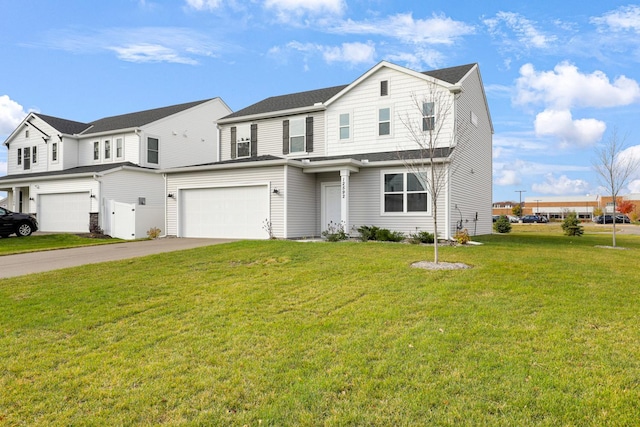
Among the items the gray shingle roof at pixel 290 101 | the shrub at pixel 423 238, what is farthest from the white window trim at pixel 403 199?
the gray shingle roof at pixel 290 101

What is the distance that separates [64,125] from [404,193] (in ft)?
80.6

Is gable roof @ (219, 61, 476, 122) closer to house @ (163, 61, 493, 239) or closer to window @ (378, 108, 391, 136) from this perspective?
house @ (163, 61, 493, 239)

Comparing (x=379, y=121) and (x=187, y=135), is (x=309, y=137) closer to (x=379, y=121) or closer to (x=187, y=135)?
(x=379, y=121)

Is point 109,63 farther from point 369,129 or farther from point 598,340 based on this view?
point 598,340

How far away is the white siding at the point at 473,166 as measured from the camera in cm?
1621

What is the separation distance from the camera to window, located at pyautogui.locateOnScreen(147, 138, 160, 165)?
80.8 feet

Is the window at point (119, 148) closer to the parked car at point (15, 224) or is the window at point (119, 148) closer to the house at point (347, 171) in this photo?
the parked car at point (15, 224)

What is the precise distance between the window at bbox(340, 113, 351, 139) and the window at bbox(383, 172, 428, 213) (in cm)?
330

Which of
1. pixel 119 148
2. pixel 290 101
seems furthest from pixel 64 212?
pixel 290 101

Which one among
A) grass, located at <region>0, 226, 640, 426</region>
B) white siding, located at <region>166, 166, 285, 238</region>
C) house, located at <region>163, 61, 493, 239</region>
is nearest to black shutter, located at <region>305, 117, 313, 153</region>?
house, located at <region>163, 61, 493, 239</region>

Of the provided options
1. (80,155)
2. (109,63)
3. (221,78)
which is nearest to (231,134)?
(221,78)

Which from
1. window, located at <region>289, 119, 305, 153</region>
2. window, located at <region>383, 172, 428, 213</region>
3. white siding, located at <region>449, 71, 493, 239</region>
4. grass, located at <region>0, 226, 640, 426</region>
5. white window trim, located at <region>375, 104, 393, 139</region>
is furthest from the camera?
window, located at <region>289, 119, 305, 153</region>

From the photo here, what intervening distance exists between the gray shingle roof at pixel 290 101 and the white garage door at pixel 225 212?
5.20 meters

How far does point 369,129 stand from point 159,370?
1516 centimetres
